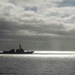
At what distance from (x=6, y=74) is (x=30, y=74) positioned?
10.3m

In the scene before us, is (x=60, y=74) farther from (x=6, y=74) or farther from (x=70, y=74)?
(x=6, y=74)

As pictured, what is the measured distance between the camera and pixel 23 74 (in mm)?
116312

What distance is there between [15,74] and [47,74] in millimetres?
13829

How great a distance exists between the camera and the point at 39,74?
114938mm

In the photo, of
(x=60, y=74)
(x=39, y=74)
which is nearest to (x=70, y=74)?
(x=60, y=74)

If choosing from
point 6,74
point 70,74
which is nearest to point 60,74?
point 70,74

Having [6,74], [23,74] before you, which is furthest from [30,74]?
[6,74]

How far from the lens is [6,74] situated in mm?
115312

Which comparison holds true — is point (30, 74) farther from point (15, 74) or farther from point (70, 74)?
point (70, 74)

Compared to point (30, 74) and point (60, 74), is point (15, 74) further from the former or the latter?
point (60, 74)

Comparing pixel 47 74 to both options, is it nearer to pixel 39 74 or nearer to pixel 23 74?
pixel 39 74

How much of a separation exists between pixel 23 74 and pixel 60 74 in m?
16.3

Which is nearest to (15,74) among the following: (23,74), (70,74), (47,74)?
(23,74)

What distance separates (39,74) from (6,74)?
1423 cm
